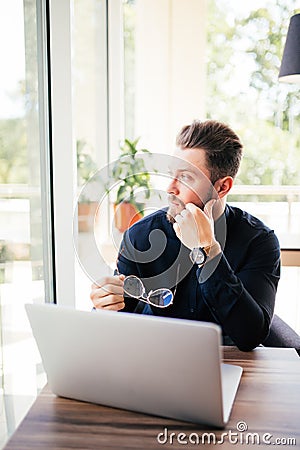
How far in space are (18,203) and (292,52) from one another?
1.70 m

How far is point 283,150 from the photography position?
3531 mm

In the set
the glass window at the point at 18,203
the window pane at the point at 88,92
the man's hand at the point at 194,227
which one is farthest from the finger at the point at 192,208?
the window pane at the point at 88,92

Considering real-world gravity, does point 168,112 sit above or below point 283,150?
above

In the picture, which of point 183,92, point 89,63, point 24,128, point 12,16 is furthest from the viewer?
point 183,92

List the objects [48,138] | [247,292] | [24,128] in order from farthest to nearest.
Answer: [48,138]
[24,128]
[247,292]

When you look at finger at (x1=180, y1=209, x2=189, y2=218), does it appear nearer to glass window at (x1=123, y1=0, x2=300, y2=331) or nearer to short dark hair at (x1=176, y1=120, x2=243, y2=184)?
short dark hair at (x1=176, y1=120, x2=243, y2=184)

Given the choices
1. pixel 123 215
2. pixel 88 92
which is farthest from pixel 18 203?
pixel 88 92

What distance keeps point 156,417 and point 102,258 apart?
355mm

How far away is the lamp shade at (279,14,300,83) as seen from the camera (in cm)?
258

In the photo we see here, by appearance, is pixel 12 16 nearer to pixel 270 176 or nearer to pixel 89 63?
pixel 89 63

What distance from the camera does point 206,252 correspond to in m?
1.25

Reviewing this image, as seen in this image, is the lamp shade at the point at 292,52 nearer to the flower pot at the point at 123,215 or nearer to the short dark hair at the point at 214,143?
the short dark hair at the point at 214,143

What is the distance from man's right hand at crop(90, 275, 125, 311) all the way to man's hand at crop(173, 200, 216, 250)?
6.7 inches

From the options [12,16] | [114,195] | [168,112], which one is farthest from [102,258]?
[168,112]
